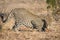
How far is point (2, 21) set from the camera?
1541 centimetres

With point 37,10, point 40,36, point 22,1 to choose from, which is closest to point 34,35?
point 40,36

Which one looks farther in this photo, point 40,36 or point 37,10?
point 37,10

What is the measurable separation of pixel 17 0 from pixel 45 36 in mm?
11291

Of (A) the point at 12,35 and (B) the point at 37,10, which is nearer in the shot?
(A) the point at 12,35

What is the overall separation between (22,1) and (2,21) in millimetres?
9205

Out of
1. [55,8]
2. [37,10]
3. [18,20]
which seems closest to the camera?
[18,20]

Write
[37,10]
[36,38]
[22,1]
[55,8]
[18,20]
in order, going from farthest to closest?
[22,1] < [37,10] < [55,8] < [18,20] < [36,38]

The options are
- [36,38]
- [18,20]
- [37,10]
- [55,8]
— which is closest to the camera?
[36,38]

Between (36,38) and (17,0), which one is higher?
(17,0)

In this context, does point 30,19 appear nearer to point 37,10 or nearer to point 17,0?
point 37,10

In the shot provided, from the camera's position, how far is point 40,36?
13766 millimetres

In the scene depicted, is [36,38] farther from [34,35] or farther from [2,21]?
[2,21]

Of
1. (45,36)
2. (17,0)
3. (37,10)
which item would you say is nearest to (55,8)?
(37,10)

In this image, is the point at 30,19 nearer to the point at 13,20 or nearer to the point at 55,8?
the point at 13,20
